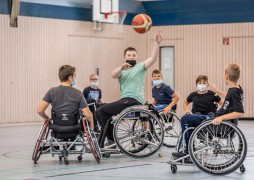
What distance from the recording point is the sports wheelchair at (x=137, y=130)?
911 centimetres

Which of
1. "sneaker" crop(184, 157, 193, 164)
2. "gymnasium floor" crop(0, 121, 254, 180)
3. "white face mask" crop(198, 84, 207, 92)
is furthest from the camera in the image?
"white face mask" crop(198, 84, 207, 92)

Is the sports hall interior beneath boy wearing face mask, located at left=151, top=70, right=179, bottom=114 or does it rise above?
above

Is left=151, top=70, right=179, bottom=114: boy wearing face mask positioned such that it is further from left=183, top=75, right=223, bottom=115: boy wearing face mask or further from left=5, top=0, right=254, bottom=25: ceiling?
left=5, top=0, right=254, bottom=25: ceiling

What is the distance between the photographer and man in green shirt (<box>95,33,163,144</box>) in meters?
9.41

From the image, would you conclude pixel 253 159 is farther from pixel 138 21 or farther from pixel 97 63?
pixel 97 63

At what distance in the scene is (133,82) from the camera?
9.55 metres

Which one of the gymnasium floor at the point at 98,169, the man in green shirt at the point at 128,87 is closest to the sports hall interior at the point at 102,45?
the gymnasium floor at the point at 98,169

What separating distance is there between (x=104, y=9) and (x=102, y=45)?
1.24 m

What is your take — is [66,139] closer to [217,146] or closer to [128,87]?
[128,87]

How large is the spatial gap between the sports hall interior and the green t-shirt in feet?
15.3

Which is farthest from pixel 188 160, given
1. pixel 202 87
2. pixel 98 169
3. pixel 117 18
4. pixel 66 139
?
pixel 117 18

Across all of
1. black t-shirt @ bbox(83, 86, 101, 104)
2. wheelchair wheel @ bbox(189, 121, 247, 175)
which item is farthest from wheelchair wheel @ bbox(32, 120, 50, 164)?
black t-shirt @ bbox(83, 86, 101, 104)

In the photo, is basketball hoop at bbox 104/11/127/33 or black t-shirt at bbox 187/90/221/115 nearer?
black t-shirt at bbox 187/90/221/115

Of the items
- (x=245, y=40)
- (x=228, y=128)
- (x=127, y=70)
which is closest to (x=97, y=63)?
(x=245, y=40)
